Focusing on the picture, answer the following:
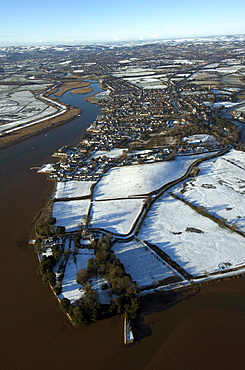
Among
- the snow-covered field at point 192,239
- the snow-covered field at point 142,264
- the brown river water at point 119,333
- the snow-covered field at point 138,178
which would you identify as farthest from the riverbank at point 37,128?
the snow-covered field at point 142,264

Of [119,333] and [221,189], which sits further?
[221,189]

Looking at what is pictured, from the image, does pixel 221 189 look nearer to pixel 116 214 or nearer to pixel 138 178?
pixel 138 178

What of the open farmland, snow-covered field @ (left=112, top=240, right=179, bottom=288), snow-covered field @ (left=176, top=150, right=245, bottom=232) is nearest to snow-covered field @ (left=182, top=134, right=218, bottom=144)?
snow-covered field @ (left=176, top=150, right=245, bottom=232)

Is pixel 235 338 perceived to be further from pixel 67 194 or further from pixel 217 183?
pixel 67 194

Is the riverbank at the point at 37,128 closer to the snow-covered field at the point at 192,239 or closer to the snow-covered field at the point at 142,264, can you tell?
the snow-covered field at the point at 192,239

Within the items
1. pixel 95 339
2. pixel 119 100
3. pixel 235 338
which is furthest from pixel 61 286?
pixel 119 100

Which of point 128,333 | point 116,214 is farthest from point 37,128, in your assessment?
point 128,333
